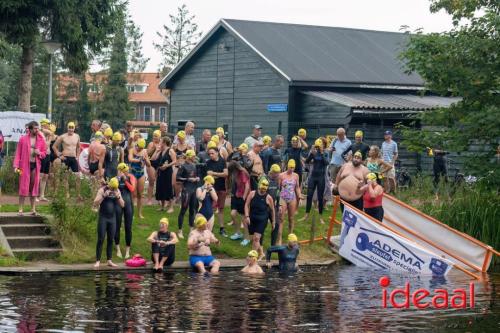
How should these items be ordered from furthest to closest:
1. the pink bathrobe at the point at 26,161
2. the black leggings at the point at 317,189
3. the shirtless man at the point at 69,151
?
the black leggings at the point at 317,189
the shirtless man at the point at 69,151
the pink bathrobe at the point at 26,161

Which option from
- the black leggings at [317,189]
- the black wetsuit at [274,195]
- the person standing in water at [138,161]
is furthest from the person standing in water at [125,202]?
the black leggings at [317,189]

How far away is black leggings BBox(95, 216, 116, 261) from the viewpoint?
72.1 ft

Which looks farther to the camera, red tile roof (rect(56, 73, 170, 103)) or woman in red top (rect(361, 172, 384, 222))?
red tile roof (rect(56, 73, 170, 103))

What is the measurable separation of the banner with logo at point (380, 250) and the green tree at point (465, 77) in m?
3.82

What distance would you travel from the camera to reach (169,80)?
47.0 m

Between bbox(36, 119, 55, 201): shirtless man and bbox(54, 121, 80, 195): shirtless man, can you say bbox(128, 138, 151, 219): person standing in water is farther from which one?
bbox(36, 119, 55, 201): shirtless man

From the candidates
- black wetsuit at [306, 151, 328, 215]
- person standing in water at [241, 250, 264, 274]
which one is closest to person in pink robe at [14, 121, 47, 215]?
person standing in water at [241, 250, 264, 274]

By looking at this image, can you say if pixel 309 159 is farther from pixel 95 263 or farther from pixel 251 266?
pixel 95 263

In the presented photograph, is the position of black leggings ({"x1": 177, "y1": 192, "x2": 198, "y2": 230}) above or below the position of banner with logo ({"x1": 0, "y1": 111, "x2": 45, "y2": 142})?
below

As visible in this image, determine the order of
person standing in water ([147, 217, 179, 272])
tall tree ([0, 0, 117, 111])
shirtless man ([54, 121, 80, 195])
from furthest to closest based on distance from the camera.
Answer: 1. tall tree ([0, 0, 117, 111])
2. shirtless man ([54, 121, 80, 195])
3. person standing in water ([147, 217, 179, 272])

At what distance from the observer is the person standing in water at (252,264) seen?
22.2 m

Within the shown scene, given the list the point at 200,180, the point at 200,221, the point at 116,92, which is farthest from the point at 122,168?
the point at 116,92

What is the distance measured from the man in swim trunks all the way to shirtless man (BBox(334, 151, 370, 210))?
4.16 metres

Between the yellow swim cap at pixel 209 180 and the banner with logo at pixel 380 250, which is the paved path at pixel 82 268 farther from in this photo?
the banner with logo at pixel 380 250
